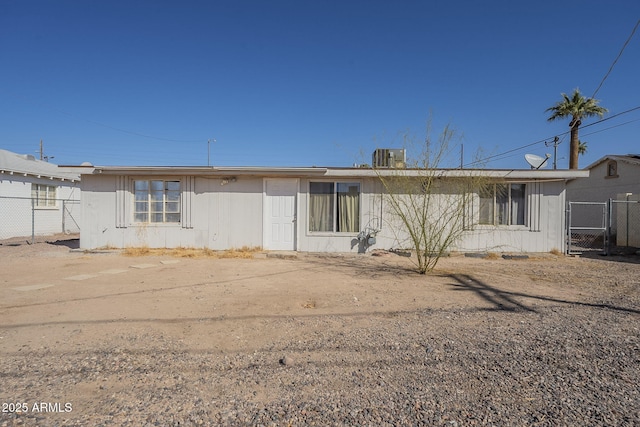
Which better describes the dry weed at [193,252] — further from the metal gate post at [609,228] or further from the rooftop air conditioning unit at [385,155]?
the metal gate post at [609,228]

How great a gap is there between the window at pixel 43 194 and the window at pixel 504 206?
703 inches

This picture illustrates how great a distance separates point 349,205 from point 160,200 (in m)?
5.90

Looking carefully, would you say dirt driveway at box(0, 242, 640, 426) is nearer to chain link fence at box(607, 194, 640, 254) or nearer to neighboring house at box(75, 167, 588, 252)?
neighboring house at box(75, 167, 588, 252)

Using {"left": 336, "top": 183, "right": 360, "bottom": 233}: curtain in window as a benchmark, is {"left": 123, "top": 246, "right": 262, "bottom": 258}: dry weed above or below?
below

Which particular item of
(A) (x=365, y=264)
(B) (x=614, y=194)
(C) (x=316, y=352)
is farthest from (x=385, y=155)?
(B) (x=614, y=194)

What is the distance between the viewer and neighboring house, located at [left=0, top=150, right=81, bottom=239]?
1401 cm

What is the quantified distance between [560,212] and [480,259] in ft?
10.0

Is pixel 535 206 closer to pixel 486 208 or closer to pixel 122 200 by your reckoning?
pixel 486 208

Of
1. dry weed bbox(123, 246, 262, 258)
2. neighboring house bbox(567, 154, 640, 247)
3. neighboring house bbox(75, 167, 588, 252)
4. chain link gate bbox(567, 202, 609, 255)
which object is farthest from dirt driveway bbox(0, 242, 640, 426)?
chain link gate bbox(567, 202, 609, 255)

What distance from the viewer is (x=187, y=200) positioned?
405 inches

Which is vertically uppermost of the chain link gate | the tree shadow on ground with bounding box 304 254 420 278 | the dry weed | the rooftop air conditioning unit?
the rooftop air conditioning unit

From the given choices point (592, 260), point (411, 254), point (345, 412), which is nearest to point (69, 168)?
point (411, 254)

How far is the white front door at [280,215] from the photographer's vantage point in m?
10.4

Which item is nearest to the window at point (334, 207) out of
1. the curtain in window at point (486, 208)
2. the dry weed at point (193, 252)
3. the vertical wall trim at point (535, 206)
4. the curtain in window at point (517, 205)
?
the dry weed at point (193, 252)
